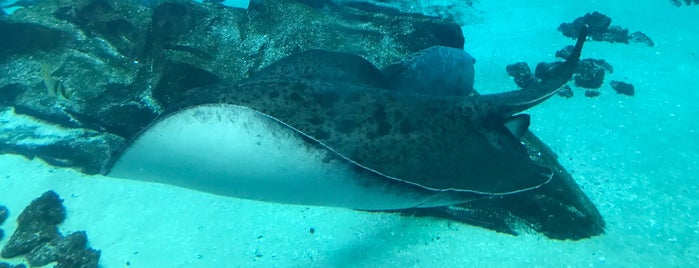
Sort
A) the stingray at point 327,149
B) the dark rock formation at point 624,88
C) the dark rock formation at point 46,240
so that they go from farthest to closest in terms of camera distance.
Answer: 1. the dark rock formation at point 624,88
2. the dark rock formation at point 46,240
3. the stingray at point 327,149

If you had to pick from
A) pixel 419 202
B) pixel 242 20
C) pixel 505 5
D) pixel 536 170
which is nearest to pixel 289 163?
pixel 419 202

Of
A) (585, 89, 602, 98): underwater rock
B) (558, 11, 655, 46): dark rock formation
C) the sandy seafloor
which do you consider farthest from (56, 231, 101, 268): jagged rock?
(558, 11, 655, 46): dark rock formation

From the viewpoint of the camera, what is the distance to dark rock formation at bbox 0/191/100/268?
12.4 ft

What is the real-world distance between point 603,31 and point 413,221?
843 cm

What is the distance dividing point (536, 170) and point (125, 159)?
10.00 feet

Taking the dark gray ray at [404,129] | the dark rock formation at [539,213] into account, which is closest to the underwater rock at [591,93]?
the dark rock formation at [539,213]

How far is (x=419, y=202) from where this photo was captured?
2881mm

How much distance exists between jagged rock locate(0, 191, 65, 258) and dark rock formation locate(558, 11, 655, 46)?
34.4 feet

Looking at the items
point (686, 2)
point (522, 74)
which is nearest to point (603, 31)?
point (522, 74)

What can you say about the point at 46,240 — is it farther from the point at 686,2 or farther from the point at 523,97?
the point at 686,2

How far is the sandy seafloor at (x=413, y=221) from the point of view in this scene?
3.81 m

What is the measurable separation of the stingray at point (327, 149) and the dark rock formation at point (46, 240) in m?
1.50

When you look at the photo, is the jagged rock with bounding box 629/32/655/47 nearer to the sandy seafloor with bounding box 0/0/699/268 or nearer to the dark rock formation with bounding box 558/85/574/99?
the sandy seafloor with bounding box 0/0/699/268

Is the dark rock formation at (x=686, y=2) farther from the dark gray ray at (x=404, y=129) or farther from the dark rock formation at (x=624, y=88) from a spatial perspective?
the dark gray ray at (x=404, y=129)
